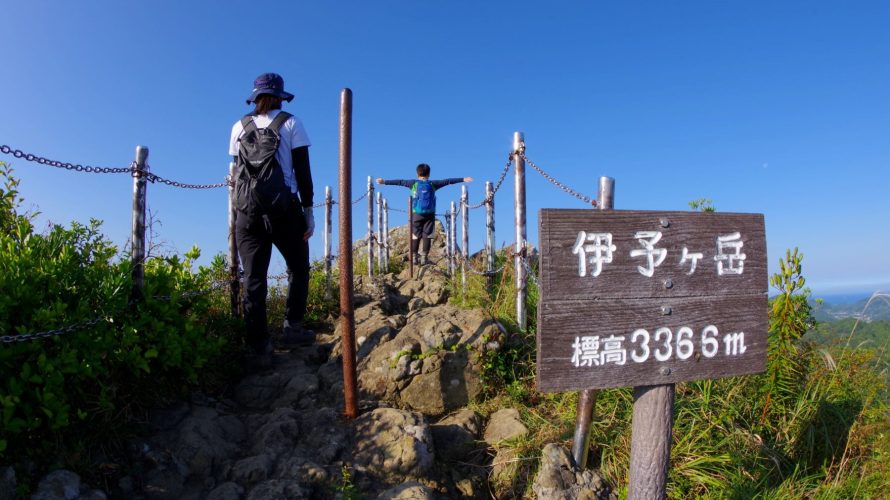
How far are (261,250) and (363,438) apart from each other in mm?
2101

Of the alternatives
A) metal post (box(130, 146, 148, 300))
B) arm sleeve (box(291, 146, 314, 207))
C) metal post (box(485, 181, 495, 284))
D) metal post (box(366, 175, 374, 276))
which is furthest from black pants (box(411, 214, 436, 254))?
metal post (box(130, 146, 148, 300))

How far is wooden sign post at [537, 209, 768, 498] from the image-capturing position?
229 centimetres

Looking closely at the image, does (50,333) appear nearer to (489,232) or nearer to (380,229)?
(489,232)

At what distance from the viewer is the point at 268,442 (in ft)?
11.7

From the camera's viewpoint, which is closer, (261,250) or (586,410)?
(586,410)

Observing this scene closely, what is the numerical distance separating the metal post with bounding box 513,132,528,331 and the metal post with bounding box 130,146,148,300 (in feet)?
10.6

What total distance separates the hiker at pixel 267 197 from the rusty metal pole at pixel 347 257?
803mm

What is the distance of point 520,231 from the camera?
5.30 m

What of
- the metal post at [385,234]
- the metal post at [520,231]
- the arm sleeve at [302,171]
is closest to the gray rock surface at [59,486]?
the arm sleeve at [302,171]

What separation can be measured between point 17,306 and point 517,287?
12.6 ft

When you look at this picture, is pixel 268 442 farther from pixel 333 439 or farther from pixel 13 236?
pixel 13 236

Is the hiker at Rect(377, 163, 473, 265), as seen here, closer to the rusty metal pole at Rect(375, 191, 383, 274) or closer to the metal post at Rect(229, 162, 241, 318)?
the rusty metal pole at Rect(375, 191, 383, 274)

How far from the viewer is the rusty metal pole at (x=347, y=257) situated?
380 cm

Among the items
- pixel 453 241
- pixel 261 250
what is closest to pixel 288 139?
pixel 261 250
